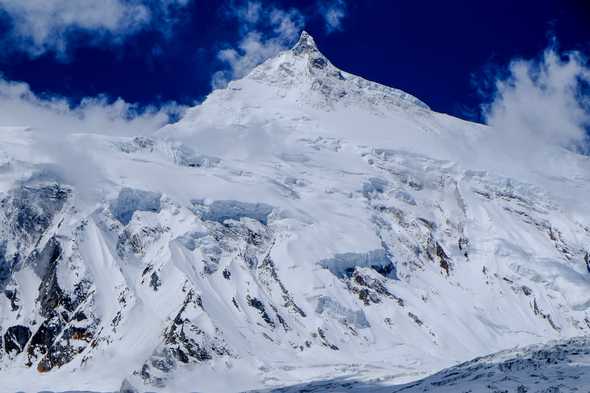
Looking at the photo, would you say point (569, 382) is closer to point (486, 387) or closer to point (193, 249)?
point (486, 387)

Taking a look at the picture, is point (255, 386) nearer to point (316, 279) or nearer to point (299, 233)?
point (316, 279)

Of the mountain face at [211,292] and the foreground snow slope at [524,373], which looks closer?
the foreground snow slope at [524,373]

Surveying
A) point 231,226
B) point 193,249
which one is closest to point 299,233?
point 231,226

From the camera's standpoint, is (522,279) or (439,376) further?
(522,279)

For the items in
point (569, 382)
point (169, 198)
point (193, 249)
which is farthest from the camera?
point (169, 198)

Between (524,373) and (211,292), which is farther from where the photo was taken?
(211,292)

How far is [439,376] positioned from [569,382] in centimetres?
2311

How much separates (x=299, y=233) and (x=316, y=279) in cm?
1907

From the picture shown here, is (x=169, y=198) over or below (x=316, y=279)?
over

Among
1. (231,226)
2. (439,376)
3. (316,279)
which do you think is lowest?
(439,376)

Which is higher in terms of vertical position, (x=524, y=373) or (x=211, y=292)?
(x=211, y=292)

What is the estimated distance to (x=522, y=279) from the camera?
Answer: 198375 millimetres

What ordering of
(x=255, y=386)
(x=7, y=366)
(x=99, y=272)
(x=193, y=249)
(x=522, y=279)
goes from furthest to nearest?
(x=522, y=279) < (x=193, y=249) < (x=99, y=272) < (x=7, y=366) < (x=255, y=386)

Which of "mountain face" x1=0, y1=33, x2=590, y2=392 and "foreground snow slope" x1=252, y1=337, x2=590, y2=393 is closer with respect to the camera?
"foreground snow slope" x1=252, y1=337, x2=590, y2=393
